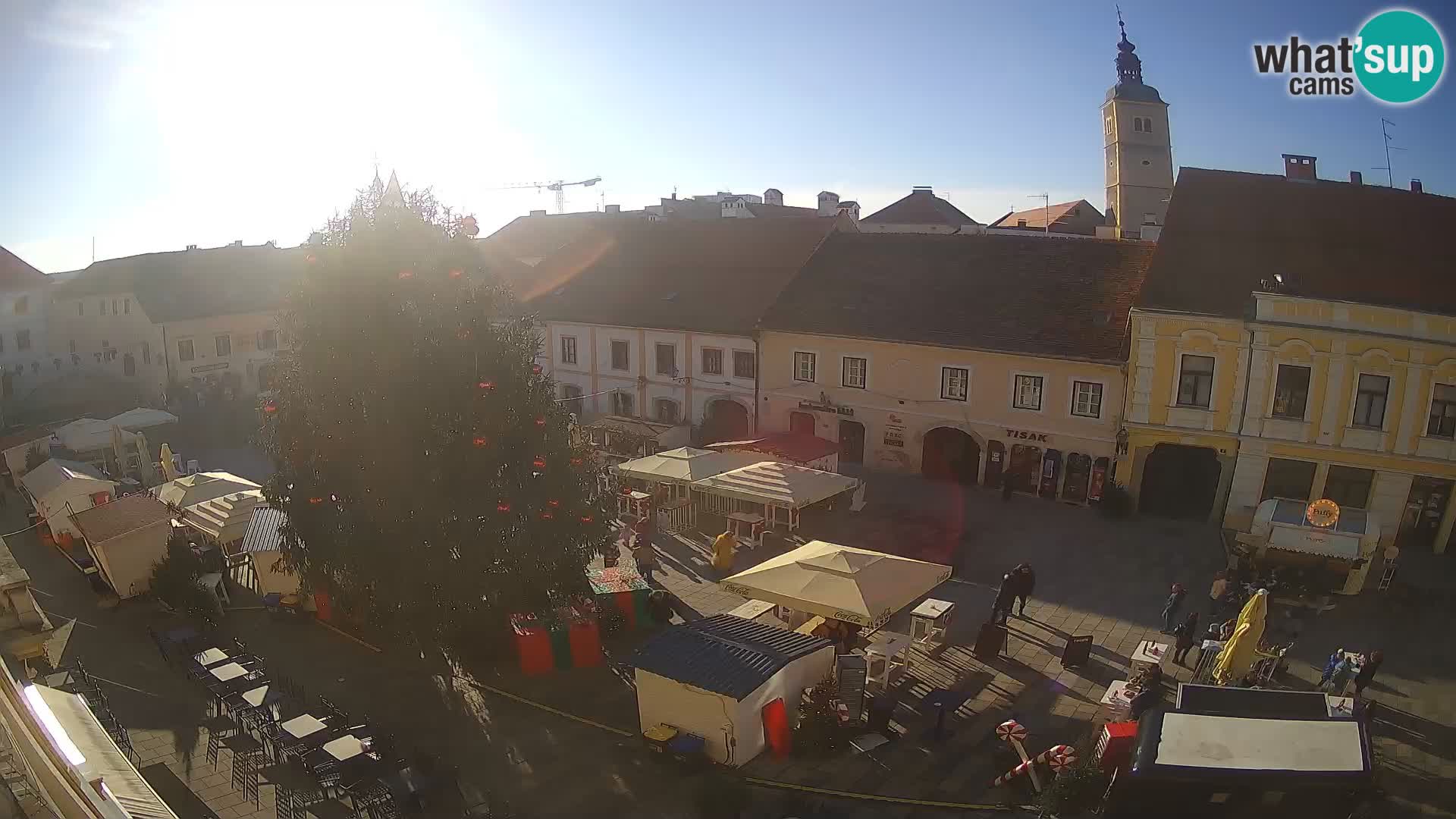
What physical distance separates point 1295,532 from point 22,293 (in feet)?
170

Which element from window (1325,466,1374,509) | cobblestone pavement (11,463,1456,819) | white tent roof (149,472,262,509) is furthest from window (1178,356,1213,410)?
white tent roof (149,472,262,509)

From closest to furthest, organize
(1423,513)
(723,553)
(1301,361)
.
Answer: (723,553) → (1423,513) → (1301,361)

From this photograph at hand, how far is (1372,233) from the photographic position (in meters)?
23.9

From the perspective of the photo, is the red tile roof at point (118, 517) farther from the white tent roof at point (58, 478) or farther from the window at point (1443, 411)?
the window at point (1443, 411)

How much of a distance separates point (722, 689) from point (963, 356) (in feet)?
55.3

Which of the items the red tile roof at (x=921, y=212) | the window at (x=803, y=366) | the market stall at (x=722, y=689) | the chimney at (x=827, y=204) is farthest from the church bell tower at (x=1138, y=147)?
the market stall at (x=722, y=689)

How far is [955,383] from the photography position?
27281mm

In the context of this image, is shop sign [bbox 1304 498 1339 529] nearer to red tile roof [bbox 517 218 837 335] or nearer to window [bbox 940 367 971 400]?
window [bbox 940 367 971 400]

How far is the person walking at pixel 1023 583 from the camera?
17594mm

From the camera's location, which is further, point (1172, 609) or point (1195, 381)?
point (1195, 381)

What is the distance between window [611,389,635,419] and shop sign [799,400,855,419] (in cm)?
760

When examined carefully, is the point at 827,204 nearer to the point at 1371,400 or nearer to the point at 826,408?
A: the point at 826,408

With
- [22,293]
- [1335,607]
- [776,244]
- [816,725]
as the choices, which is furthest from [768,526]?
[22,293]

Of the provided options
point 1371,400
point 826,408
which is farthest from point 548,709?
point 1371,400
